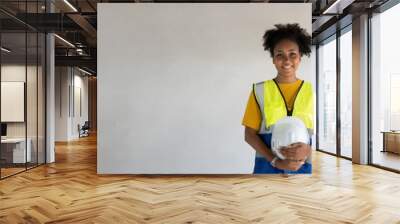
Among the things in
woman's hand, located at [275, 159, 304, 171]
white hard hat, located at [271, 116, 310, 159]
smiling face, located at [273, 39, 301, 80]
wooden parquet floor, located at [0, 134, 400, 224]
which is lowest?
wooden parquet floor, located at [0, 134, 400, 224]

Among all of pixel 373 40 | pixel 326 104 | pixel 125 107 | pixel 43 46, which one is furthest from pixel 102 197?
pixel 326 104

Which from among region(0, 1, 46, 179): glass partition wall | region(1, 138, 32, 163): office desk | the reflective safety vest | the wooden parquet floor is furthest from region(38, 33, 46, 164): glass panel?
the reflective safety vest

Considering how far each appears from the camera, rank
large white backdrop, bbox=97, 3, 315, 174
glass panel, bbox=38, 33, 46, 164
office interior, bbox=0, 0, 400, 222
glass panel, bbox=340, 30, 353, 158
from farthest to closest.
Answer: glass panel, bbox=340, 30, 353, 158
glass panel, bbox=38, 33, 46, 164
office interior, bbox=0, 0, 400, 222
large white backdrop, bbox=97, 3, 315, 174

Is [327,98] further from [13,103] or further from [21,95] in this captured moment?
[13,103]

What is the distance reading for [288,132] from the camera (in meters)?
3.04

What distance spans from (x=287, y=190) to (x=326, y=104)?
242 inches

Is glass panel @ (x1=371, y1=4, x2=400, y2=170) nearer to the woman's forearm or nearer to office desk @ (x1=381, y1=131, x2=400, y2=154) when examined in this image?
office desk @ (x1=381, y1=131, x2=400, y2=154)

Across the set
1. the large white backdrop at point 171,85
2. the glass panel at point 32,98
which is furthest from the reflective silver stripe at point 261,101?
the glass panel at point 32,98

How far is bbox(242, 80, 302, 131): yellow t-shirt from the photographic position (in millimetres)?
3064

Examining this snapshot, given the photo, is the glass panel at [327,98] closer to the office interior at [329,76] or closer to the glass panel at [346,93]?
the office interior at [329,76]

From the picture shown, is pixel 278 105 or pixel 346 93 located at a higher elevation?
pixel 346 93

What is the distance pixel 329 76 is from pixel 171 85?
6389mm

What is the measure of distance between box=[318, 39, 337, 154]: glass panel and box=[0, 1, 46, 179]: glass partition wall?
775cm

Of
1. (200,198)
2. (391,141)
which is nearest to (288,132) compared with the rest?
(200,198)
